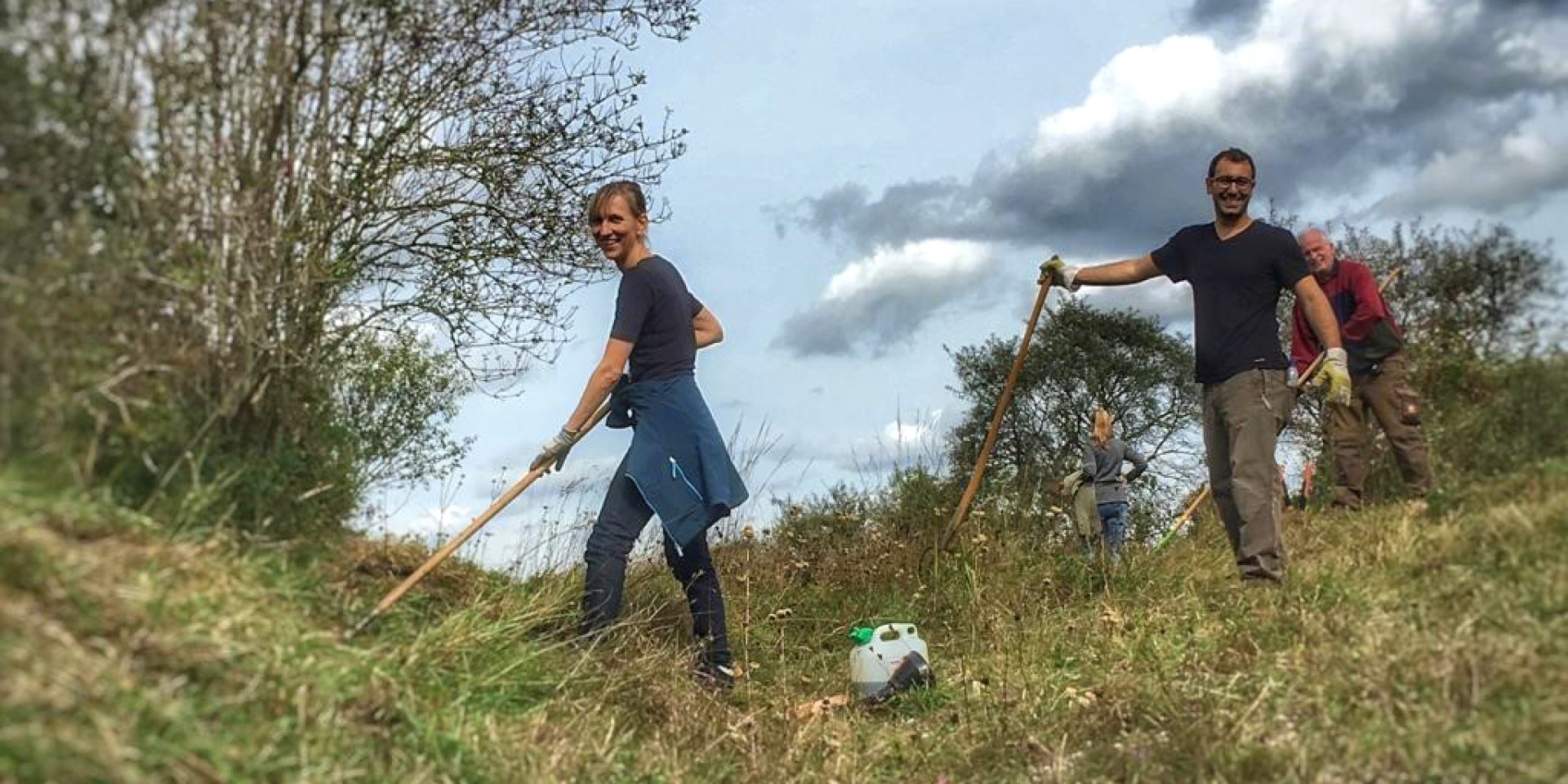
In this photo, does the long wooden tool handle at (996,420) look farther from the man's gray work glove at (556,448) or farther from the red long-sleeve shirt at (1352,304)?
the man's gray work glove at (556,448)

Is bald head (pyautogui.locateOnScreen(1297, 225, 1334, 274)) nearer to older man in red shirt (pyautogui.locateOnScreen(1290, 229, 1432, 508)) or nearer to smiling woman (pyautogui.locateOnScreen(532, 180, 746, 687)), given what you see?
older man in red shirt (pyautogui.locateOnScreen(1290, 229, 1432, 508))

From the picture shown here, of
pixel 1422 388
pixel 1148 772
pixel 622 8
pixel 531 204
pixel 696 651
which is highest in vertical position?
pixel 622 8

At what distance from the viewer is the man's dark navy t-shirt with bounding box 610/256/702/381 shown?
17.6ft

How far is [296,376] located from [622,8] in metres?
2.95

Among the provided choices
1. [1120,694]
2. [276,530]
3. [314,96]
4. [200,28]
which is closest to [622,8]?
[314,96]

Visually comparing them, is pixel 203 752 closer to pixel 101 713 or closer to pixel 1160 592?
pixel 101 713

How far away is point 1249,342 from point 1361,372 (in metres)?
0.82

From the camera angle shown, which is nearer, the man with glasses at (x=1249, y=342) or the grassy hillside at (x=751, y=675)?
the grassy hillside at (x=751, y=675)

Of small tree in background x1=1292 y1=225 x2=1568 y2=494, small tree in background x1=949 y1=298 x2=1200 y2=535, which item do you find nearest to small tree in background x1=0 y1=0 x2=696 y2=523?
small tree in background x1=1292 y1=225 x2=1568 y2=494

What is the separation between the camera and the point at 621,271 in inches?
221

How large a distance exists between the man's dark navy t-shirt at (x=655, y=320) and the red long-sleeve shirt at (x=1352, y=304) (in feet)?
9.09

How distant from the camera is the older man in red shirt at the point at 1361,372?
221 inches

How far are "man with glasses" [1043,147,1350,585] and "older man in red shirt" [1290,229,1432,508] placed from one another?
20cm

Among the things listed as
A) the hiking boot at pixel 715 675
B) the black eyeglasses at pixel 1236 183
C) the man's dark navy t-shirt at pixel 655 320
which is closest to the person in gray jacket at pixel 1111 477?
the black eyeglasses at pixel 1236 183
